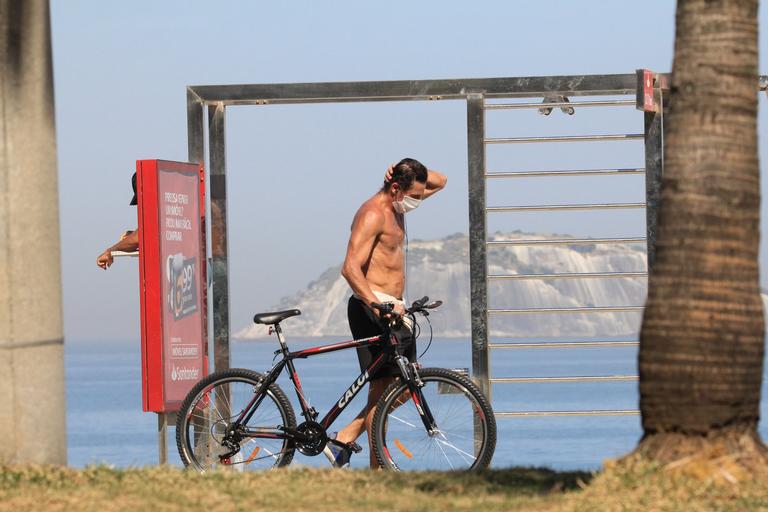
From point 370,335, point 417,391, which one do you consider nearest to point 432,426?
point 417,391

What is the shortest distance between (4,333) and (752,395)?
3.55 metres

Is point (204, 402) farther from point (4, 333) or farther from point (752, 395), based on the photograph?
point (752, 395)

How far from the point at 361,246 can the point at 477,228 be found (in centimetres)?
162

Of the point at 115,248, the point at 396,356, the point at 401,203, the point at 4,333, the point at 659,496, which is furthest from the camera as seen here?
the point at 115,248

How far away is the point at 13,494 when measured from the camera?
713 centimetres

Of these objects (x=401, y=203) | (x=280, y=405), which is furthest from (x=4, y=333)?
(x=401, y=203)

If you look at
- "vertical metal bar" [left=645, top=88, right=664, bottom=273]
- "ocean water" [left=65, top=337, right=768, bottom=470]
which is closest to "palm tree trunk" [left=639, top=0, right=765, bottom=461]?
"vertical metal bar" [left=645, top=88, right=664, bottom=273]

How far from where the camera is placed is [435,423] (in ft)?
30.8

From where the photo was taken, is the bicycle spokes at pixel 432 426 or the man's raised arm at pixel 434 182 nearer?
the bicycle spokes at pixel 432 426

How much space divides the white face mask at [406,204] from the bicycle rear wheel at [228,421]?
141 centimetres

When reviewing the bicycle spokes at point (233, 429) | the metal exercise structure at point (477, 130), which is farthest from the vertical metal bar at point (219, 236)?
the bicycle spokes at point (233, 429)

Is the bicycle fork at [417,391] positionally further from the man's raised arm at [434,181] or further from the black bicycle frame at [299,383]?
the man's raised arm at [434,181]

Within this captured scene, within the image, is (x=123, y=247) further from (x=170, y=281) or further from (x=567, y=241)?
(x=567, y=241)

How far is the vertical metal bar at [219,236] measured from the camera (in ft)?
37.3
